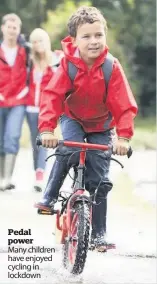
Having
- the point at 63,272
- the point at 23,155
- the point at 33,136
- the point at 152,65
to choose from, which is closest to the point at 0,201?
the point at 33,136

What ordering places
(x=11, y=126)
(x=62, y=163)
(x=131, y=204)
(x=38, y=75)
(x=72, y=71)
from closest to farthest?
(x=72, y=71) < (x=62, y=163) < (x=131, y=204) < (x=38, y=75) < (x=11, y=126)

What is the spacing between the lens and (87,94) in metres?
4.99

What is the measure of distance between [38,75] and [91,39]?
11.5 ft

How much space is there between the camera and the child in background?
805 cm

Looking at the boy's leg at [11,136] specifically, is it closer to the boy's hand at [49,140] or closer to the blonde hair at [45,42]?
the blonde hair at [45,42]

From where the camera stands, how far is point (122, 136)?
4.94 m

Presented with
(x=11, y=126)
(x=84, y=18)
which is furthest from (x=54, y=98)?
(x=11, y=126)

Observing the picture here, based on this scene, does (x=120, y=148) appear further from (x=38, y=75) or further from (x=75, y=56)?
(x=38, y=75)

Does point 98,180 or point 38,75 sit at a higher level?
point 38,75

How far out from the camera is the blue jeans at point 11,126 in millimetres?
8484

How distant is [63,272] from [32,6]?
22213mm

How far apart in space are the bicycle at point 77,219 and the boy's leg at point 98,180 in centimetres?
15

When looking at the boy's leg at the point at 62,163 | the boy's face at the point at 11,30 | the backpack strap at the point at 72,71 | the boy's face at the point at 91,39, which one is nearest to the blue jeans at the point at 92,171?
the boy's leg at the point at 62,163

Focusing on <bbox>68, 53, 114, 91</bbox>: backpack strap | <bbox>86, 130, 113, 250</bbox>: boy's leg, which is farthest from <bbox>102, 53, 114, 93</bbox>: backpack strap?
<bbox>86, 130, 113, 250</bbox>: boy's leg
